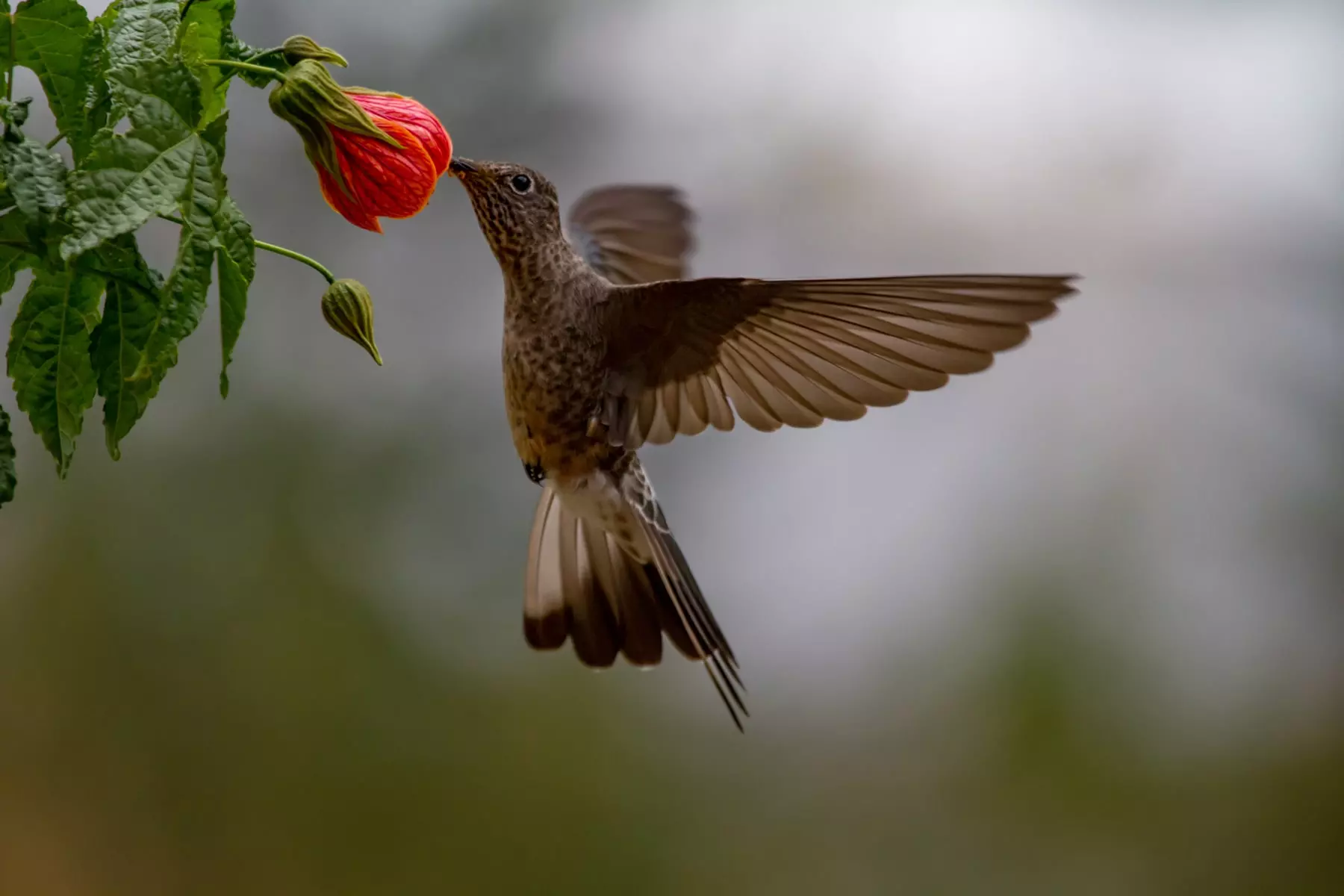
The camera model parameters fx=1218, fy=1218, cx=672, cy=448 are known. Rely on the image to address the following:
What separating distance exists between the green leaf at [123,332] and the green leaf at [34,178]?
4 cm

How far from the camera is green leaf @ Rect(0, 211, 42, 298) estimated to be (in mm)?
501

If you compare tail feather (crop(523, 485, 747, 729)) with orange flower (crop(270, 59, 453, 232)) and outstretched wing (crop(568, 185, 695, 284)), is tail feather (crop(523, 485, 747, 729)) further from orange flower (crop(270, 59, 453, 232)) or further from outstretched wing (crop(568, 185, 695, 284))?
orange flower (crop(270, 59, 453, 232))

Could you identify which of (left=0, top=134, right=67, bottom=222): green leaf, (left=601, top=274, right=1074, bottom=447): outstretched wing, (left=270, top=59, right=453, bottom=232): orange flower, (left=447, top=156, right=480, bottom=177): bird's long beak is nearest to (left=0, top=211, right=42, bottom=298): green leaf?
(left=0, top=134, right=67, bottom=222): green leaf

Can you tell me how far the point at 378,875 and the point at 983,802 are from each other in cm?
109

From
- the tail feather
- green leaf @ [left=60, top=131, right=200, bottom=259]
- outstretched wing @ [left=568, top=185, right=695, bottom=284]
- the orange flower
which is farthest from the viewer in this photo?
outstretched wing @ [left=568, top=185, right=695, bottom=284]

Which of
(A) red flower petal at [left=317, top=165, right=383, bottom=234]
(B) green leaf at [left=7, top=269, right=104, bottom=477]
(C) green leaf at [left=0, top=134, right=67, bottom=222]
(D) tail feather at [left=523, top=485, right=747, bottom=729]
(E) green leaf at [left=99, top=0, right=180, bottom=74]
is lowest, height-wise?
(D) tail feather at [left=523, top=485, right=747, bottom=729]

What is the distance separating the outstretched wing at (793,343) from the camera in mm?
751

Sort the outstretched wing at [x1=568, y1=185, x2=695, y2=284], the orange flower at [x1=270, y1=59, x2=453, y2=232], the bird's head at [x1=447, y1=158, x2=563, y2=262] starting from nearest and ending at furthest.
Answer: the orange flower at [x1=270, y1=59, x2=453, y2=232] → the bird's head at [x1=447, y1=158, x2=563, y2=262] → the outstretched wing at [x1=568, y1=185, x2=695, y2=284]

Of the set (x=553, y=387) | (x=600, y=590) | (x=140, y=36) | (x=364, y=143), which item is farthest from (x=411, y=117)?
(x=600, y=590)

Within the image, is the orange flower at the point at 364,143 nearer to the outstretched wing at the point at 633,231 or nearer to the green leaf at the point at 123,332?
the green leaf at the point at 123,332

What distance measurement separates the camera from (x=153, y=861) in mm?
2014

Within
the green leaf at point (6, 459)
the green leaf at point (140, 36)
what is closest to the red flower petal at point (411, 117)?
the green leaf at point (140, 36)

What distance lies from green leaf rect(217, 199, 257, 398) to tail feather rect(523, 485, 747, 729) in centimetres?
50

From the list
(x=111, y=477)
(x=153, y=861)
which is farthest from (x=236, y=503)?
(x=153, y=861)
